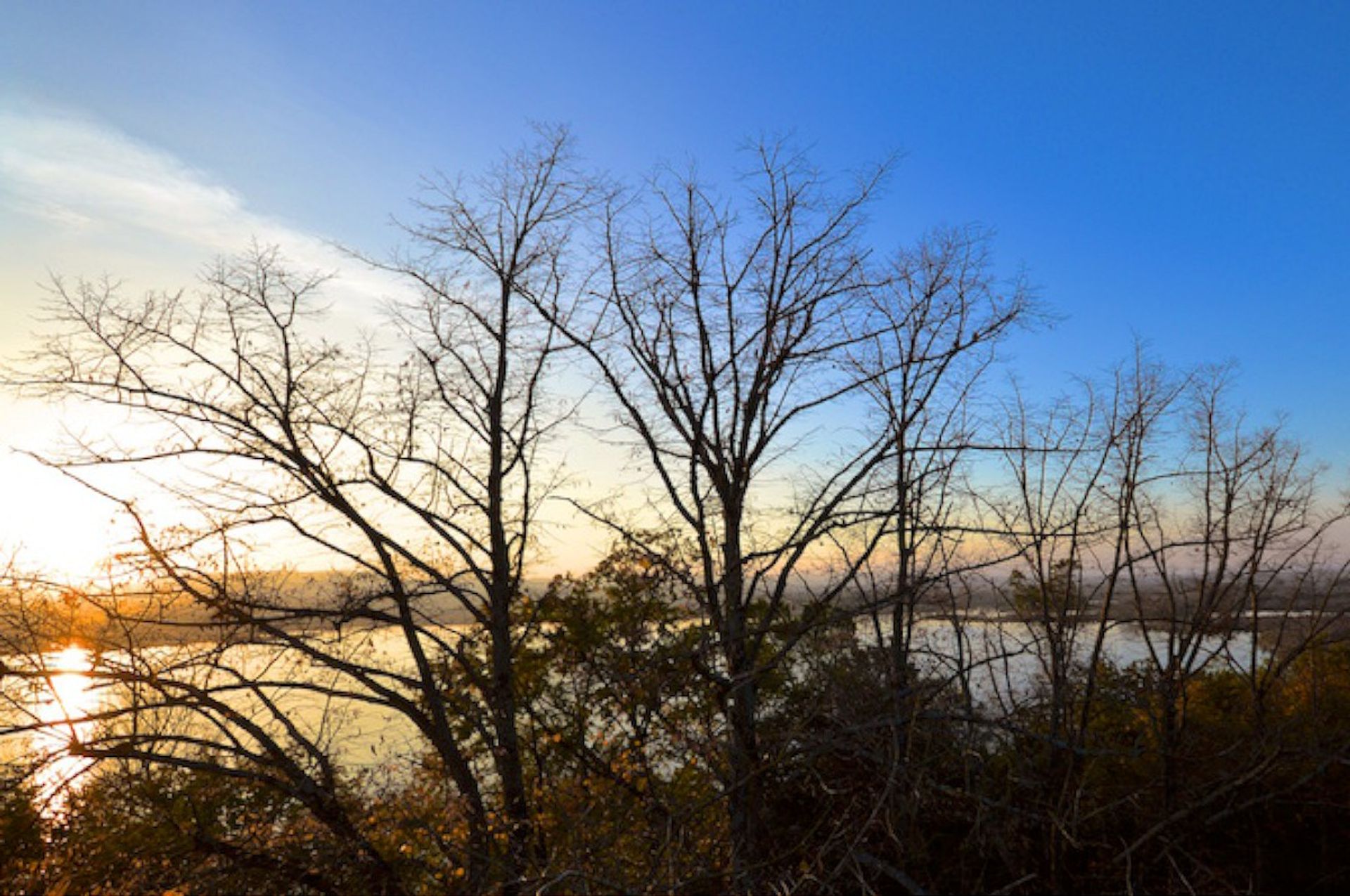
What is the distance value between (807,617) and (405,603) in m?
7.79

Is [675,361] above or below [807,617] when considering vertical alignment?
above

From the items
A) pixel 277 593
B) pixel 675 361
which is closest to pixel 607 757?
pixel 277 593

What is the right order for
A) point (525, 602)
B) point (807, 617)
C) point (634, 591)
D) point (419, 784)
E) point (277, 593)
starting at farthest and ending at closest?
point (419, 784) < point (634, 591) < point (525, 602) < point (277, 593) < point (807, 617)

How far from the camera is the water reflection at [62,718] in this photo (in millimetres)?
11039

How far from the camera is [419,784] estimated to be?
2473 centimetres

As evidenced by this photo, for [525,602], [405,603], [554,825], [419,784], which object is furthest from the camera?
[419,784]

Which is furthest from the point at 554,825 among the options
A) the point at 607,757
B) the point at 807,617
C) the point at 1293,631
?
the point at 1293,631

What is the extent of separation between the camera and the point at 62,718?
12.0m

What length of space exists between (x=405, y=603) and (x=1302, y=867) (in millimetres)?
17449

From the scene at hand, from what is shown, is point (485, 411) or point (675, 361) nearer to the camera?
point (675, 361)

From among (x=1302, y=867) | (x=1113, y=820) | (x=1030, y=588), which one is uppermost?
(x=1030, y=588)

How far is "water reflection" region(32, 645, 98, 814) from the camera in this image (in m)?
11.0

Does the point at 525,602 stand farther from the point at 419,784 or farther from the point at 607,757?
the point at 419,784

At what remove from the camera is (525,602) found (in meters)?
20.8
